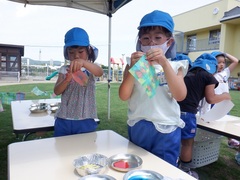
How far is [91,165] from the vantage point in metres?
0.78

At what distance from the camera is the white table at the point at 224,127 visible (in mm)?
1445

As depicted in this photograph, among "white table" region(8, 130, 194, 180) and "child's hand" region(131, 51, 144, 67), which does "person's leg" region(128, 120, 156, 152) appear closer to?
"white table" region(8, 130, 194, 180)

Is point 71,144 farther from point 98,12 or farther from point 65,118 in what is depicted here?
point 98,12

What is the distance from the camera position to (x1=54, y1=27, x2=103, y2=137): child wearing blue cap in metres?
1.32

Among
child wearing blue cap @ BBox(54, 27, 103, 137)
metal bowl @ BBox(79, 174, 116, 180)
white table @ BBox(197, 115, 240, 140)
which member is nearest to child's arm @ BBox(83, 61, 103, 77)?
child wearing blue cap @ BBox(54, 27, 103, 137)

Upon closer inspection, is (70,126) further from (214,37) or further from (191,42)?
(191,42)

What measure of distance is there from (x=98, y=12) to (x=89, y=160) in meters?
3.05

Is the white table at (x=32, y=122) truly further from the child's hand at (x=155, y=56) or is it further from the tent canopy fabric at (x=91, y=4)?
the tent canopy fabric at (x=91, y=4)

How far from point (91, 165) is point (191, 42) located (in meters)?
17.7

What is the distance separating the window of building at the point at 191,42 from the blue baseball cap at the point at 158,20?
660 inches

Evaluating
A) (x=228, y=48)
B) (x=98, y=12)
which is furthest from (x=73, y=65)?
(x=228, y=48)

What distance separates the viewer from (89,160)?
826 millimetres

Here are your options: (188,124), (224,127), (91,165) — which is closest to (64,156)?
(91,165)

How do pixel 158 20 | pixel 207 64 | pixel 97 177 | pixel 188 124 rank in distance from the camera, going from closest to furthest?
pixel 97 177, pixel 158 20, pixel 188 124, pixel 207 64
